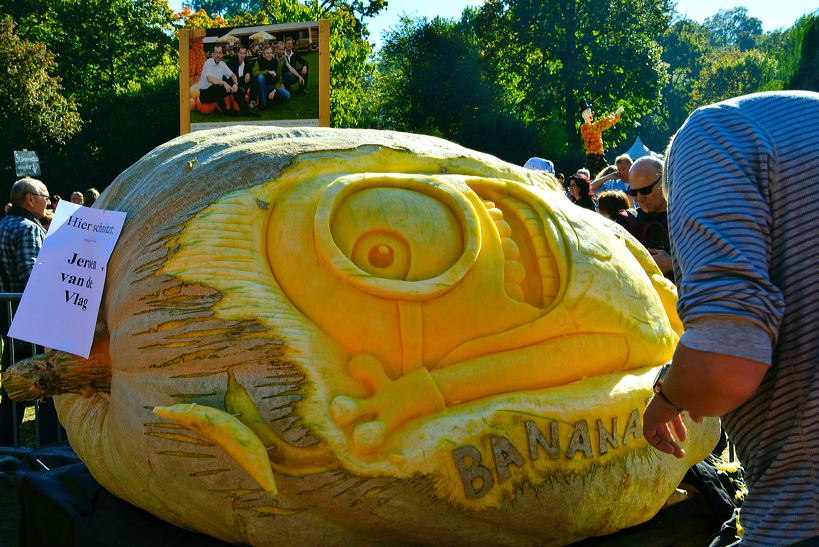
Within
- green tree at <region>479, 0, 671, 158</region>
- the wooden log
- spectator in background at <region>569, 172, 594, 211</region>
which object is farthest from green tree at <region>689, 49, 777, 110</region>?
the wooden log

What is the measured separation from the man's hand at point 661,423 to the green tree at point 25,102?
22.1 metres

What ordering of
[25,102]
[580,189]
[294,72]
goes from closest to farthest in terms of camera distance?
[580,189] < [294,72] < [25,102]

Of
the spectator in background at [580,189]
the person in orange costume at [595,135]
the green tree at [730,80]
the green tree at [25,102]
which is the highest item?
the green tree at [730,80]

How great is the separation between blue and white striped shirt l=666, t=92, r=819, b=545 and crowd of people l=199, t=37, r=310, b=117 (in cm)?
673

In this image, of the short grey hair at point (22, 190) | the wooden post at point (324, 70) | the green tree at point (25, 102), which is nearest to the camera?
the short grey hair at point (22, 190)

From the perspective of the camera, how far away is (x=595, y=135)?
32.8 ft

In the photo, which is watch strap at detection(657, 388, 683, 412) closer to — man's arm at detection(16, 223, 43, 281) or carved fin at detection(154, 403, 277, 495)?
carved fin at detection(154, 403, 277, 495)

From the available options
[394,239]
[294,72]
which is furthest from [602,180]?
[394,239]

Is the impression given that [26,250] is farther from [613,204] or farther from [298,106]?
[613,204]

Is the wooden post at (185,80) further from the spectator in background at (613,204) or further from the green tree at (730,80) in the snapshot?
the green tree at (730,80)

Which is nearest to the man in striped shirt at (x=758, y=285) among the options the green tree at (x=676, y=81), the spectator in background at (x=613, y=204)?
the spectator in background at (x=613, y=204)

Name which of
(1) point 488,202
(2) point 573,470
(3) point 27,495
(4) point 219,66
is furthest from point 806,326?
(4) point 219,66

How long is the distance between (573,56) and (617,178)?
28.9 metres

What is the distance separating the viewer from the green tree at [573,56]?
3341 cm
